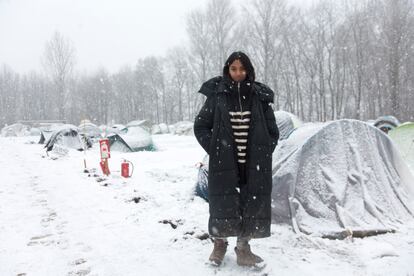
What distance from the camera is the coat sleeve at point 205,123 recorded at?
3281 mm

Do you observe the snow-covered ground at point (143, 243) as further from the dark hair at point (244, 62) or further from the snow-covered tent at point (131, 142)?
the snow-covered tent at point (131, 142)

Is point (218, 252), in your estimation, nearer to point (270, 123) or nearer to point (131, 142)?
point (270, 123)

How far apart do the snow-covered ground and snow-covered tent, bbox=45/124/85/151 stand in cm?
1077

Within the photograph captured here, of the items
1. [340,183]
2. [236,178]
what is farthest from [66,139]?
[236,178]

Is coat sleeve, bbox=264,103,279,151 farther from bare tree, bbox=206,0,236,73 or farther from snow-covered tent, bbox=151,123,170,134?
snow-covered tent, bbox=151,123,170,134

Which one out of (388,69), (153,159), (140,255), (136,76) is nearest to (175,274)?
(140,255)

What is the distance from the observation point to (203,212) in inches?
199

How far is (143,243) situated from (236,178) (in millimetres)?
1538

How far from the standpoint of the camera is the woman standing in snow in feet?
10.4

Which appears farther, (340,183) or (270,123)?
(340,183)

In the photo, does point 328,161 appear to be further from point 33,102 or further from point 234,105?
point 33,102

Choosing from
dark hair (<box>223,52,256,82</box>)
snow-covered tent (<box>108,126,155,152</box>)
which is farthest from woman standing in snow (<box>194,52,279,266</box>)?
snow-covered tent (<box>108,126,155,152</box>)

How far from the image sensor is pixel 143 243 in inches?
157

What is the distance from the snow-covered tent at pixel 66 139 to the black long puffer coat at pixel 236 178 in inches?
593
